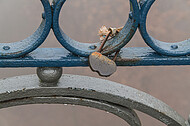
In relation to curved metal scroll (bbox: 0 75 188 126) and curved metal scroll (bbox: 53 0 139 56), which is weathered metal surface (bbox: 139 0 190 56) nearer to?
curved metal scroll (bbox: 53 0 139 56)

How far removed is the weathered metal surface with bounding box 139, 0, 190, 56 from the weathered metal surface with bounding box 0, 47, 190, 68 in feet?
0.03

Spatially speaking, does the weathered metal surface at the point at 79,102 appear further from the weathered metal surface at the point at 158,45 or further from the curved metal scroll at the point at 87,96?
the weathered metal surface at the point at 158,45

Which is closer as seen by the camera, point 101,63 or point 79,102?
point 101,63

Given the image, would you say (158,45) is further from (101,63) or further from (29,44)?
(29,44)

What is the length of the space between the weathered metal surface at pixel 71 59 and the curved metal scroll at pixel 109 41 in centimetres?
2

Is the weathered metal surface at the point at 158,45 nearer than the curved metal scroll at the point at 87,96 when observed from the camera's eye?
Yes

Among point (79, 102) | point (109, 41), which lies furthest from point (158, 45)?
point (79, 102)

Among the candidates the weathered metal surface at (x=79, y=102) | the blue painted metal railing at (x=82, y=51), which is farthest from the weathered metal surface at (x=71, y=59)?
the weathered metal surface at (x=79, y=102)

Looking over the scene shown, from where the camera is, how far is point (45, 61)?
592 millimetres

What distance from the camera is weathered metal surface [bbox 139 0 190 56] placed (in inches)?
21.4

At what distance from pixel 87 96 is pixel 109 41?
124mm

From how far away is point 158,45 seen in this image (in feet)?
1.94

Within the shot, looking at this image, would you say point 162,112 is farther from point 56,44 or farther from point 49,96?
point 56,44

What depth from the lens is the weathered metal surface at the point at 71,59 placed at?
0.58 metres
